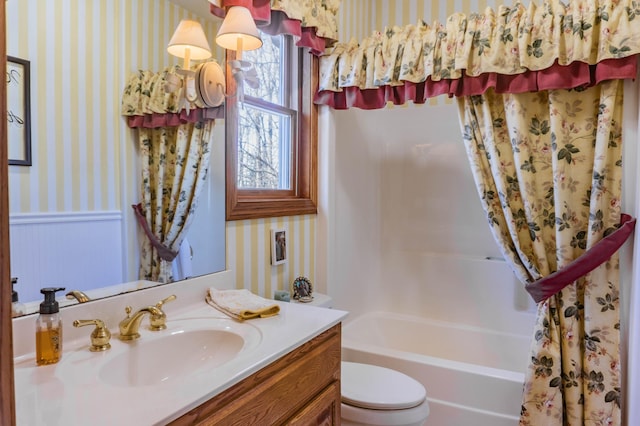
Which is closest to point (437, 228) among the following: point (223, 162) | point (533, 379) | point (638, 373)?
point (533, 379)

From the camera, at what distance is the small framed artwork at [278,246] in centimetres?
195

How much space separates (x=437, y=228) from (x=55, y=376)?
2.40 meters

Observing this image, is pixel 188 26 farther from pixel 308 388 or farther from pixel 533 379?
pixel 533 379

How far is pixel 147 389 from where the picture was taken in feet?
2.70

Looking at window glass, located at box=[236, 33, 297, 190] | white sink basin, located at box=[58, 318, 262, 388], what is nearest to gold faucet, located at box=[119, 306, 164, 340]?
white sink basin, located at box=[58, 318, 262, 388]

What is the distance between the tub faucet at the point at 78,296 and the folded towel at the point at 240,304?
1.40ft

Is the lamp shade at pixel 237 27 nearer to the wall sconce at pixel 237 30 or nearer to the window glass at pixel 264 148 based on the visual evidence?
the wall sconce at pixel 237 30

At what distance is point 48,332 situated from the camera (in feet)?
3.13

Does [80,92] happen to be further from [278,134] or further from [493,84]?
[493,84]

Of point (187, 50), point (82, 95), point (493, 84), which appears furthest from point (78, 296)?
point (493, 84)

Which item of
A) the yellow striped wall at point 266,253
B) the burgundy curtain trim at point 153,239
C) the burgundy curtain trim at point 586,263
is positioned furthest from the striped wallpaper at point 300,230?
the burgundy curtain trim at point 586,263

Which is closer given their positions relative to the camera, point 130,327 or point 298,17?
point 130,327

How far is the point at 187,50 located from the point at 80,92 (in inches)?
17.4

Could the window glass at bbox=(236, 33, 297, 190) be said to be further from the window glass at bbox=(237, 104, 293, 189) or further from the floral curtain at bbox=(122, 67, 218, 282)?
the floral curtain at bbox=(122, 67, 218, 282)
